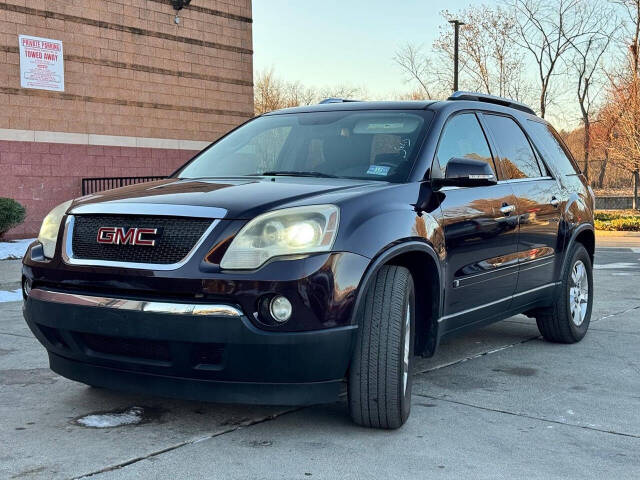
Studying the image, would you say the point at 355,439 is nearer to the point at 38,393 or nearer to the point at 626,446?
the point at 626,446

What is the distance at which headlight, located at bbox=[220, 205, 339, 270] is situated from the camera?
3.68m

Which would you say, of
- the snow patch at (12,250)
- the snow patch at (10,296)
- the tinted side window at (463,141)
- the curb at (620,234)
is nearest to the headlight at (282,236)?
the tinted side window at (463,141)

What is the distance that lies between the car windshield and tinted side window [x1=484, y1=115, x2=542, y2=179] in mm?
863

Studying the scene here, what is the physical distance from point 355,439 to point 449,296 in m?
1.08

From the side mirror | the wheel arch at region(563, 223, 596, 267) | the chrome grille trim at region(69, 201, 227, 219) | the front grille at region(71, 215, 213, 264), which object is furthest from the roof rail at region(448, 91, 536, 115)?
the front grille at region(71, 215, 213, 264)

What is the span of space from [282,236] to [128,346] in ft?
2.93

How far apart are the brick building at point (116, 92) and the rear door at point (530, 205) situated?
14371mm

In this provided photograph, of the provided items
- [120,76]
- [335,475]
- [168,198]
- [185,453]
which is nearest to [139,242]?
[168,198]

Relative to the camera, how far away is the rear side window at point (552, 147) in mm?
6363

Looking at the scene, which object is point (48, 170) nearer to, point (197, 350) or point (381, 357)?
point (197, 350)

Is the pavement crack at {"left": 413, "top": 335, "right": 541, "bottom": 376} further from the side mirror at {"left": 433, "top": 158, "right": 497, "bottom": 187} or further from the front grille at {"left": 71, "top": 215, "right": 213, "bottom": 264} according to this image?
the front grille at {"left": 71, "top": 215, "right": 213, "bottom": 264}

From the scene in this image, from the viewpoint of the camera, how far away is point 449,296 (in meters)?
4.66

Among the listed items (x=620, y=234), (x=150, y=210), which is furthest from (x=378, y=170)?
(x=620, y=234)

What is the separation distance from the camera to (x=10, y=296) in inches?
381
